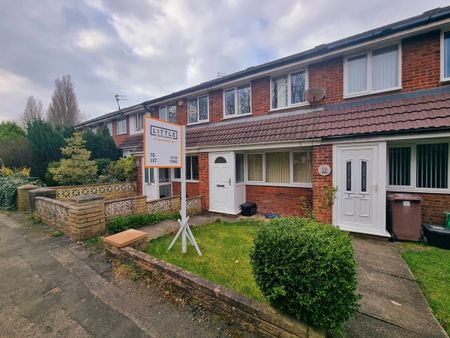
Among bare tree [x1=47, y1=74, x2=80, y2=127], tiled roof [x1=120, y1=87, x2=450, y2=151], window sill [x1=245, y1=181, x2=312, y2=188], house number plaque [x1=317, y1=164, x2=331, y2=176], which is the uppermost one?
bare tree [x1=47, y1=74, x2=80, y2=127]

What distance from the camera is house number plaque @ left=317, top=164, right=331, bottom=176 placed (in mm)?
6066

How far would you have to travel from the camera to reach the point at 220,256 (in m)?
4.26

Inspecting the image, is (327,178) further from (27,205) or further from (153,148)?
(27,205)

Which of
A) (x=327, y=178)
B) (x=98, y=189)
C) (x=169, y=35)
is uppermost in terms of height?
(x=169, y=35)

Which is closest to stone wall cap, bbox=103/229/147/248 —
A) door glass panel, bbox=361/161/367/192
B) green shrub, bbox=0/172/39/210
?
door glass panel, bbox=361/161/367/192

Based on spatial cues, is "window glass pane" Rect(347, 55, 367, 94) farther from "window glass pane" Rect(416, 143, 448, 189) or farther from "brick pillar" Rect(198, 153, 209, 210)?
"brick pillar" Rect(198, 153, 209, 210)

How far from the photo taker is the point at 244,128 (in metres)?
8.30

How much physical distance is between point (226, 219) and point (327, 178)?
3831 millimetres

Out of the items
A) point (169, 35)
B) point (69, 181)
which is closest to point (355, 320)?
point (169, 35)

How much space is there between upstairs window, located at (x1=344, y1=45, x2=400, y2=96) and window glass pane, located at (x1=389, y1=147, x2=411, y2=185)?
209 cm

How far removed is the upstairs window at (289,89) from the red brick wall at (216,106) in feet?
8.58

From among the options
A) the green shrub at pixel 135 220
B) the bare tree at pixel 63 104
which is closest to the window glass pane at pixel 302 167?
the green shrub at pixel 135 220

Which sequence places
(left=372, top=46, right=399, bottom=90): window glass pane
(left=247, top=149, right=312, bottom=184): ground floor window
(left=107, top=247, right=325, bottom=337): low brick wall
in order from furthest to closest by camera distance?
(left=247, top=149, right=312, bottom=184): ground floor window < (left=372, top=46, right=399, bottom=90): window glass pane < (left=107, top=247, right=325, bottom=337): low brick wall

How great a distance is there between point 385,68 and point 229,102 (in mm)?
5918
